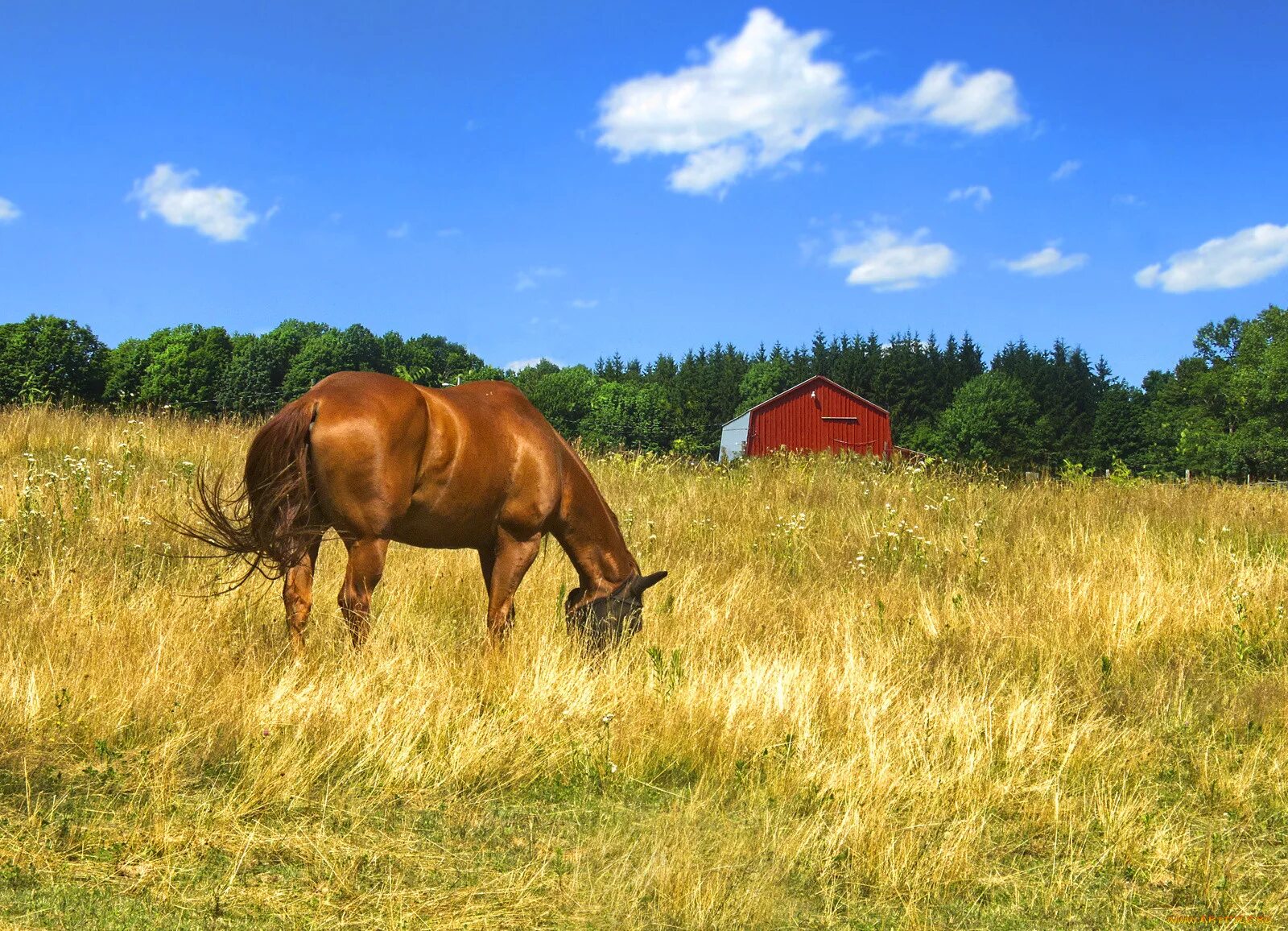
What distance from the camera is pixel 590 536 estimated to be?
5684 mm

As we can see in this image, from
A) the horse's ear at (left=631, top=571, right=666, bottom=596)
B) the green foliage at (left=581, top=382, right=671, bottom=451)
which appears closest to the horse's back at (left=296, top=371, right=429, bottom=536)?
the horse's ear at (left=631, top=571, right=666, bottom=596)

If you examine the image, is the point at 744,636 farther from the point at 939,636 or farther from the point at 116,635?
the point at 116,635

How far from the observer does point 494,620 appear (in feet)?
17.4

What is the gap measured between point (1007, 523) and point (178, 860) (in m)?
9.27

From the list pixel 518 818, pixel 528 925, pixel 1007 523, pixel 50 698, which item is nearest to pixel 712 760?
pixel 518 818

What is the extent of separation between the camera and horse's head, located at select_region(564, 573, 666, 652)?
217 inches

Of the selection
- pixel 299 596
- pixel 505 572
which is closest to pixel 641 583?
pixel 505 572

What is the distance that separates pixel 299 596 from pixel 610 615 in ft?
5.78

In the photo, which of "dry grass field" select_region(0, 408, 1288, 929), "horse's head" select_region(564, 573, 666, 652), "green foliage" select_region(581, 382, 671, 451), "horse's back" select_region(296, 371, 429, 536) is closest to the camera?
"dry grass field" select_region(0, 408, 1288, 929)

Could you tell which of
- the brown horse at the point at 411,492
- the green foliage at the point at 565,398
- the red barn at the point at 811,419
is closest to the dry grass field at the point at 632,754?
the brown horse at the point at 411,492

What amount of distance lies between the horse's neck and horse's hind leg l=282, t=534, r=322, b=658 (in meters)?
1.44

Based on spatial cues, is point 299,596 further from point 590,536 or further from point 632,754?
point 632,754

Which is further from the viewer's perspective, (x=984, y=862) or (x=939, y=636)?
(x=939, y=636)

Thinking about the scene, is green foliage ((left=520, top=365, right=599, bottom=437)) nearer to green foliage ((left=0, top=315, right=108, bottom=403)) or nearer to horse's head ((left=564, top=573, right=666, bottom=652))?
green foliage ((left=0, top=315, right=108, bottom=403))
